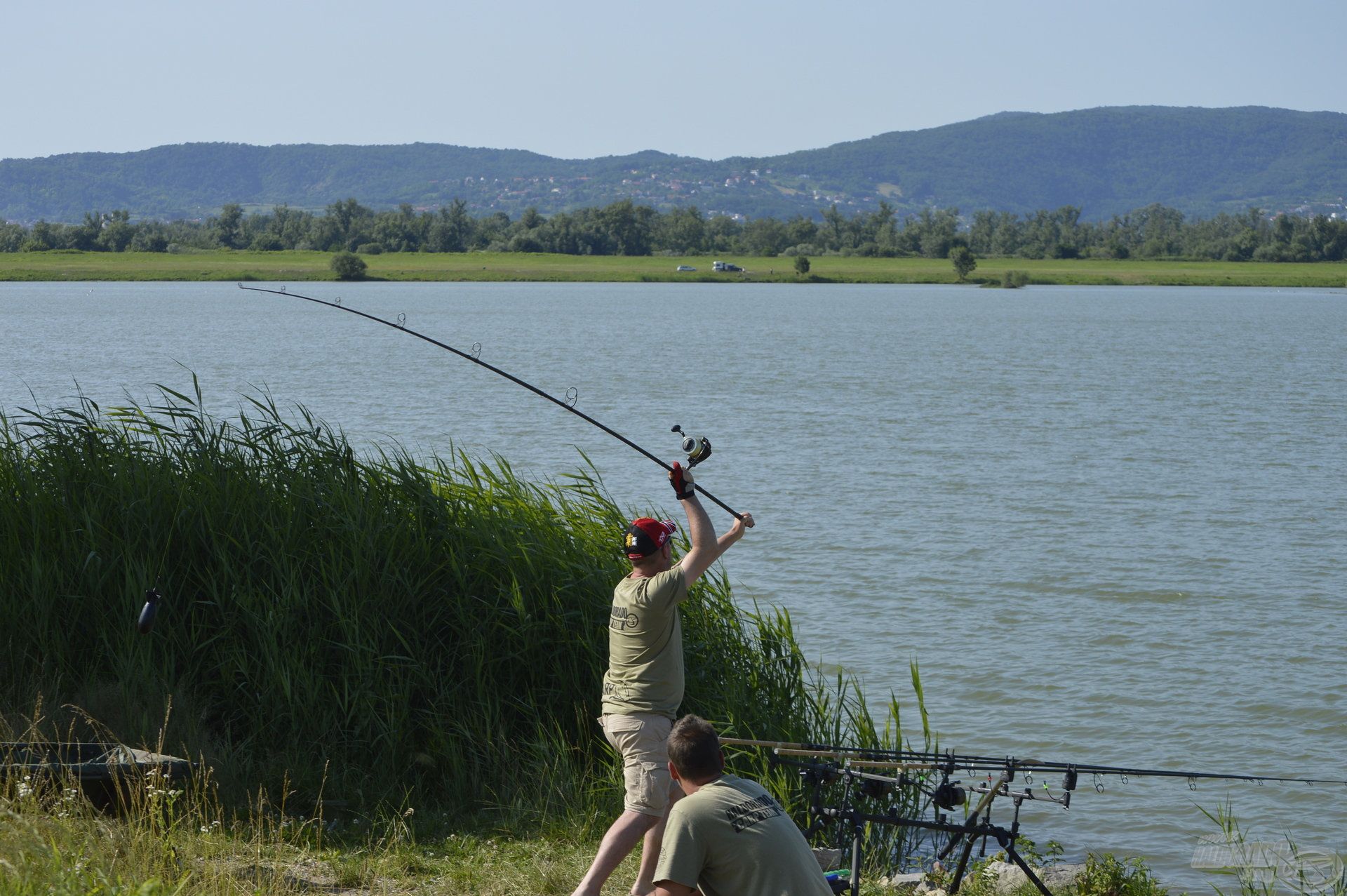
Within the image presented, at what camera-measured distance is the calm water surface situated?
1106cm

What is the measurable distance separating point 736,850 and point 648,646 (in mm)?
1429

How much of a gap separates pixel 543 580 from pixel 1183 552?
11179mm

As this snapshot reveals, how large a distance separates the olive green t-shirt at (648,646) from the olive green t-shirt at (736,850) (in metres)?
1.20

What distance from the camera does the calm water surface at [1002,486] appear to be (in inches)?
436

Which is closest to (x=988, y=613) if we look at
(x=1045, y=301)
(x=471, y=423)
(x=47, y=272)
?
(x=471, y=423)

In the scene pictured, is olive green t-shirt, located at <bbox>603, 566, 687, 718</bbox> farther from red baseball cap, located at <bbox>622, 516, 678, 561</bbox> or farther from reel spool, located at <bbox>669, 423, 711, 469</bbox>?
reel spool, located at <bbox>669, 423, 711, 469</bbox>

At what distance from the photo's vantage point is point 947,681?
12.0 m

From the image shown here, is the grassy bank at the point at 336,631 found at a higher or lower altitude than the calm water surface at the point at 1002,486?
higher

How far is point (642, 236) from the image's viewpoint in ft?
463

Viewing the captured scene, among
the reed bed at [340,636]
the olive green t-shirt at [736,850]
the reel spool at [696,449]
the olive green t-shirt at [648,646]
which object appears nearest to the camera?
the olive green t-shirt at [736,850]

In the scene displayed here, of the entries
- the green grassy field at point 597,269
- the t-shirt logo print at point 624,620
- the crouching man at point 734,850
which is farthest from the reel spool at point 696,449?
the green grassy field at point 597,269

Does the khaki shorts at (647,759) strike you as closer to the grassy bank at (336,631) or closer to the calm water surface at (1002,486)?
the grassy bank at (336,631)

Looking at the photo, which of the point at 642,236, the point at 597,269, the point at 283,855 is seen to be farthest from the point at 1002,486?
the point at 642,236

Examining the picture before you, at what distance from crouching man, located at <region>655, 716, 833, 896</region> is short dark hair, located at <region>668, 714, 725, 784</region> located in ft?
0.08
